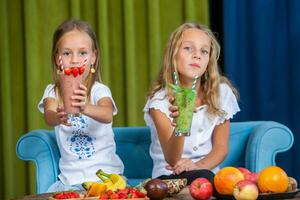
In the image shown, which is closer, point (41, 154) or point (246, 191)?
point (246, 191)

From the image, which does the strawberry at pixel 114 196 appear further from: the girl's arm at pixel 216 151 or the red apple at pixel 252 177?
the girl's arm at pixel 216 151

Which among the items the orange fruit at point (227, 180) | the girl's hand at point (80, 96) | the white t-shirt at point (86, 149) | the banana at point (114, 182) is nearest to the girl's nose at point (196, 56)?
the white t-shirt at point (86, 149)

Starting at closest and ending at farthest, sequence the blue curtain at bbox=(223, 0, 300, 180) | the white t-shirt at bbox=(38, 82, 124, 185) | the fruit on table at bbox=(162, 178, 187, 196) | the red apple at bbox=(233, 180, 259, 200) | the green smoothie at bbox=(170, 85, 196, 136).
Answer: the red apple at bbox=(233, 180, 259, 200)
the fruit on table at bbox=(162, 178, 187, 196)
the green smoothie at bbox=(170, 85, 196, 136)
the white t-shirt at bbox=(38, 82, 124, 185)
the blue curtain at bbox=(223, 0, 300, 180)

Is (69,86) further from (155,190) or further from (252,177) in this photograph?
(252,177)

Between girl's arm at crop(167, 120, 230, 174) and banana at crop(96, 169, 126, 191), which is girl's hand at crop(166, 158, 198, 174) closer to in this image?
girl's arm at crop(167, 120, 230, 174)

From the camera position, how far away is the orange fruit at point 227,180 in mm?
2176

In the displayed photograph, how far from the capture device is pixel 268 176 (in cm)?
216

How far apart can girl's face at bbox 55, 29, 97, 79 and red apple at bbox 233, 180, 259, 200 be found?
1177 mm

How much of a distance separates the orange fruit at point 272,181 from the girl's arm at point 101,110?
93cm

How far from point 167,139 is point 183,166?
7.6 inches

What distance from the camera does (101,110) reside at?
3.04 meters

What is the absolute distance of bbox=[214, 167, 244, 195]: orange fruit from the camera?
2176 millimetres

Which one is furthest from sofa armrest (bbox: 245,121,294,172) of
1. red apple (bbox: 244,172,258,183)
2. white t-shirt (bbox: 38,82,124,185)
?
red apple (bbox: 244,172,258,183)

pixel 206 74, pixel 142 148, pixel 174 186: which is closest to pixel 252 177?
pixel 174 186
